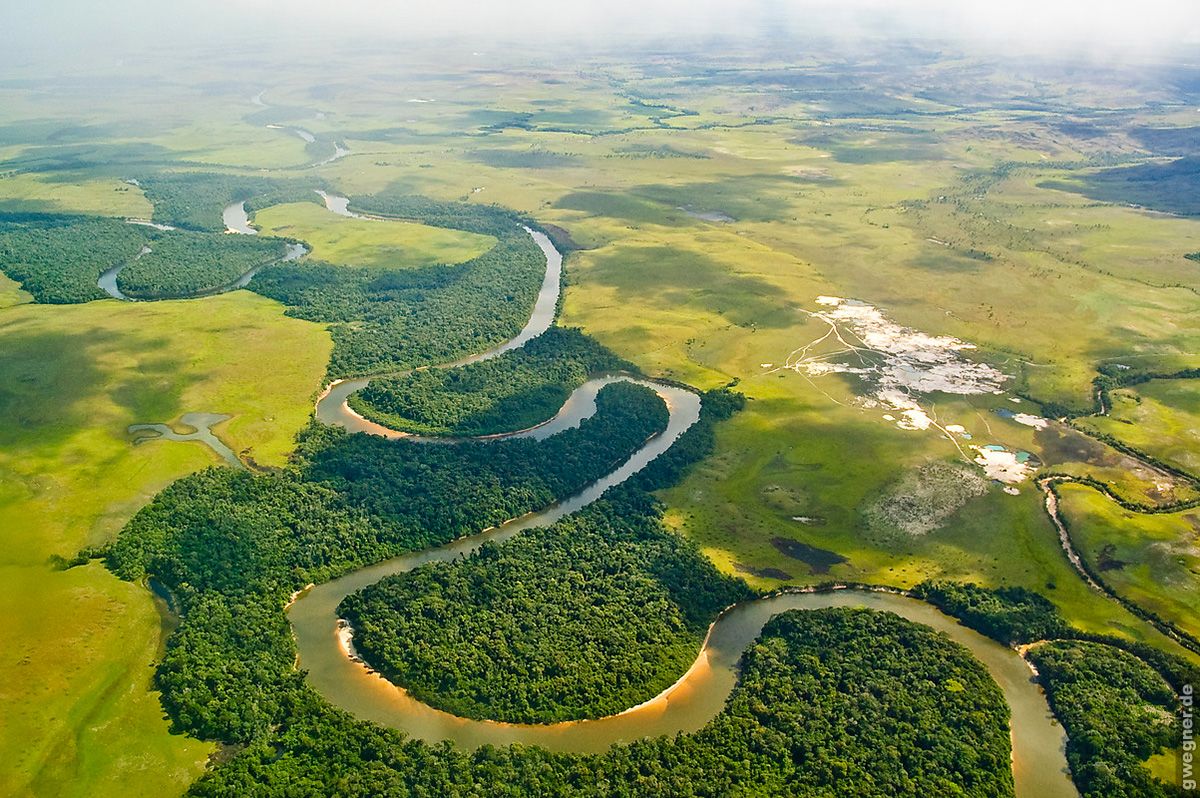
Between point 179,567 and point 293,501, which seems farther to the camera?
point 293,501

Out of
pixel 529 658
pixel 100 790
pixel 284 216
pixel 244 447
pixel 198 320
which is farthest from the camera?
pixel 284 216

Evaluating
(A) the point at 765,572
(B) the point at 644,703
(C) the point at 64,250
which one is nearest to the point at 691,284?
(A) the point at 765,572

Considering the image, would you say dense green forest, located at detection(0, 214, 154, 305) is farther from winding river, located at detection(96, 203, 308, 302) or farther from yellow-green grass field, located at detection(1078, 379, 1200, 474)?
yellow-green grass field, located at detection(1078, 379, 1200, 474)

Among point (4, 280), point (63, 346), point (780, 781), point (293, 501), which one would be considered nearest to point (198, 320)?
point (63, 346)

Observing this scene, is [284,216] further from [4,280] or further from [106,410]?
[106,410]

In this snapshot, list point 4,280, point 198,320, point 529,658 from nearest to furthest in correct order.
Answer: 1. point 529,658
2. point 198,320
3. point 4,280

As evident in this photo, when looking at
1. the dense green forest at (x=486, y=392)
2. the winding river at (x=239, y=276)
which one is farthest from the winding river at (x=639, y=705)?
the winding river at (x=239, y=276)
